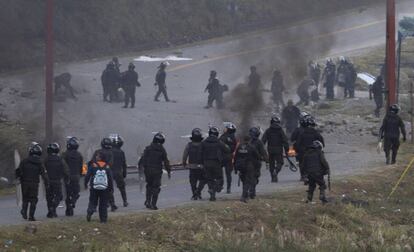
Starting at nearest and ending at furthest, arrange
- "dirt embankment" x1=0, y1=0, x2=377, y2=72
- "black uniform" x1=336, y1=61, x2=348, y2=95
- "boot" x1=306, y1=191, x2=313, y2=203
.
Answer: "boot" x1=306, y1=191, x2=313, y2=203, "dirt embankment" x1=0, y1=0, x2=377, y2=72, "black uniform" x1=336, y1=61, x2=348, y2=95

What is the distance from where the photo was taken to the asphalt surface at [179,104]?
92.1ft

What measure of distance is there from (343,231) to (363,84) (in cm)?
2381

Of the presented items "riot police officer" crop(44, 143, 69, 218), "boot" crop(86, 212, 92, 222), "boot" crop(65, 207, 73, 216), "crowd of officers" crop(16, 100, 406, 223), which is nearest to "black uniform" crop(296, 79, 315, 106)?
"crowd of officers" crop(16, 100, 406, 223)

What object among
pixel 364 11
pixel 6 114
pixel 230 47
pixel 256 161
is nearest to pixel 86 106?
pixel 6 114

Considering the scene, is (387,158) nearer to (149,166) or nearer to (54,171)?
(149,166)

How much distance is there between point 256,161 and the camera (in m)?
22.1

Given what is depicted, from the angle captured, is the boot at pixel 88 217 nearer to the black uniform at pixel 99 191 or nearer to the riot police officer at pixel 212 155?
the black uniform at pixel 99 191

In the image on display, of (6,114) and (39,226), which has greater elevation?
(6,114)

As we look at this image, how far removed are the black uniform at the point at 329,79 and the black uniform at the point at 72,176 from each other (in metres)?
21.0

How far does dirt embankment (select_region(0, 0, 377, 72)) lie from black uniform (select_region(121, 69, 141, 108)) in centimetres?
512

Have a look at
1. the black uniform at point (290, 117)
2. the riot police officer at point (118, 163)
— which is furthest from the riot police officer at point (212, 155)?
the black uniform at point (290, 117)

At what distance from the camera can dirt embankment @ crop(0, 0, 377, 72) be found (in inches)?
1590

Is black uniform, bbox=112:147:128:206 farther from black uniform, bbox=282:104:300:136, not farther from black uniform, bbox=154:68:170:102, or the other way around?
black uniform, bbox=154:68:170:102

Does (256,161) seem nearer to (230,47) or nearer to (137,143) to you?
(137,143)
